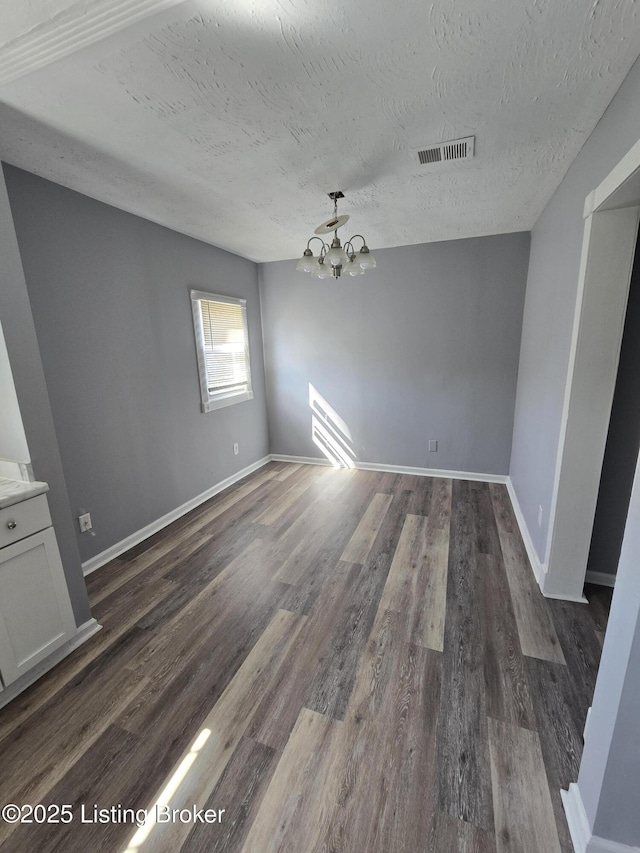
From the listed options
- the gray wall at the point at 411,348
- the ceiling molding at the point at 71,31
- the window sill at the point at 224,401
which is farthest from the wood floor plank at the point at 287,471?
the ceiling molding at the point at 71,31

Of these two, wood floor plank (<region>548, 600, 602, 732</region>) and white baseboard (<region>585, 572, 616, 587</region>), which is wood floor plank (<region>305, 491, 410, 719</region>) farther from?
white baseboard (<region>585, 572, 616, 587</region>)

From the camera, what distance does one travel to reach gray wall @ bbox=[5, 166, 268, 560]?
212 centimetres

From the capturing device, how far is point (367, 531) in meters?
2.86

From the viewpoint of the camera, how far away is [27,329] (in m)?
1.61

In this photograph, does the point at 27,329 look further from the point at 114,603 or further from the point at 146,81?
the point at 114,603

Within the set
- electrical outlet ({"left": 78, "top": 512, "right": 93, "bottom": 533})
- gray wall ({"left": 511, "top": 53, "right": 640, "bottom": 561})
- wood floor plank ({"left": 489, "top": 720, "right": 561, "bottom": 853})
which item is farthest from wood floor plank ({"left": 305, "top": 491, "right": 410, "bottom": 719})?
electrical outlet ({"left": 78, "top": 512, "right": 93, "bottom": 533})

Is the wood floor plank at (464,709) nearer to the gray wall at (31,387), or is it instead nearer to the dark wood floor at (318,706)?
the dark wood floor at (318,706)

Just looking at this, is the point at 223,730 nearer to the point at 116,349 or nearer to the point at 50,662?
the point at 50,662

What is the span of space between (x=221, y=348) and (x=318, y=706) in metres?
3.13

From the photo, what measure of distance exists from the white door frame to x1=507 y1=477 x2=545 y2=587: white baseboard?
94mm

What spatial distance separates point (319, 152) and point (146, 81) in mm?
812

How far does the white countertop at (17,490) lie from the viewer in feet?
4.86

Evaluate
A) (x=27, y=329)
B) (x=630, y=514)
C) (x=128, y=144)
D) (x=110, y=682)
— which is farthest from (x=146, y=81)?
(x=110, y=682)

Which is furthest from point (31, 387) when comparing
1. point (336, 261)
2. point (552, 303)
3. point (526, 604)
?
point (552, 303)
